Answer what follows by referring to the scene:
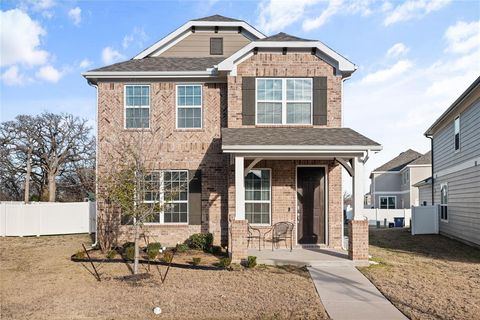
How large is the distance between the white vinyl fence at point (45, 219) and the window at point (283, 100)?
9190 millimetres

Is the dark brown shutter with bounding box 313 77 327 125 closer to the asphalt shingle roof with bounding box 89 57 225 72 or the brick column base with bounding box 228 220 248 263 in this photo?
the asphalt shingle roof with bounding box 89 57 225 72

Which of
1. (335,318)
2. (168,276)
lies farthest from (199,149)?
(335,318)

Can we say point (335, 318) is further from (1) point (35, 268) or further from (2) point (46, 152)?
(2) point (46, 152)

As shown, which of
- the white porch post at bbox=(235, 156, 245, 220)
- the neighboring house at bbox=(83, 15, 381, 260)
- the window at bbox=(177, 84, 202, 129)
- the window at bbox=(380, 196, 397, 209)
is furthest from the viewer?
the window at bbox=(380, 196, 397, 209)

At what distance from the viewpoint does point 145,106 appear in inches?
510

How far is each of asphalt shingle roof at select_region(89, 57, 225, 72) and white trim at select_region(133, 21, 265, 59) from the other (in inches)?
14.1

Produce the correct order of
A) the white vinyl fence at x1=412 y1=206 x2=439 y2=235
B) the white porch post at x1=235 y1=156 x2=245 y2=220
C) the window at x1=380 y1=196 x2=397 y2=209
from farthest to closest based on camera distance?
the window at x1=380 y1=196 x2=397 y2=209 < the white vinyl fence at x1=412 y1=206 x2=439 y2=235 < the white porch post at x1=235 y1=156 x2=245 y2=220

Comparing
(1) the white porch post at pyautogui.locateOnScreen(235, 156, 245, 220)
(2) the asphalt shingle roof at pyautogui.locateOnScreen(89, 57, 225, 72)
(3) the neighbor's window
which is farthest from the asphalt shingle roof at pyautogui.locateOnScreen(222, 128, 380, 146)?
(3) the neighbor's window

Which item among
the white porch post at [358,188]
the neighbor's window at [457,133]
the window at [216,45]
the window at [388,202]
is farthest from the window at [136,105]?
the window at [388,202]

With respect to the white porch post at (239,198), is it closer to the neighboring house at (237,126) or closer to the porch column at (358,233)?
the neighboring house at (237,126)

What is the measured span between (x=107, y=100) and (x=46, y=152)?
35.6 meters

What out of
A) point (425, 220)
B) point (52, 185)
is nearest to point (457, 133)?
point (425, 220)

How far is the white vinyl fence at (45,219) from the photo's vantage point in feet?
58.0

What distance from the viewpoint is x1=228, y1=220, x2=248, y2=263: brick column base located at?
1016 centimetres
